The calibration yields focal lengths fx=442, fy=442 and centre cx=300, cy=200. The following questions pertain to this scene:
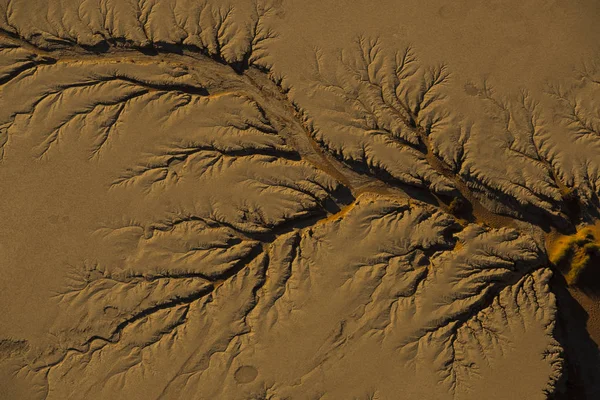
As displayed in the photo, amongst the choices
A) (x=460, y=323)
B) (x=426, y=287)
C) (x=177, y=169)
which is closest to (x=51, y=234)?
(x=177, y=169)

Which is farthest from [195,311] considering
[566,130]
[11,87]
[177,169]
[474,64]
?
[566,130]

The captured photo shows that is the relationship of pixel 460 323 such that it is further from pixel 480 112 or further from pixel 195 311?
pixel 195 311

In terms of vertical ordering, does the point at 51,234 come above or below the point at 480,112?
below

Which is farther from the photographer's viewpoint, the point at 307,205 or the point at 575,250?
the point at 307,205

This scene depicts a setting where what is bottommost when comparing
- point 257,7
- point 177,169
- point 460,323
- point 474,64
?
point 460,323

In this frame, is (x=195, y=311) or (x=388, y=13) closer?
(x=195, y=311)

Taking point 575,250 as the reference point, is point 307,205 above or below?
above
